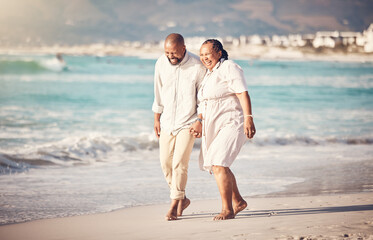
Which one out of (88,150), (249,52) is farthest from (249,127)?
(249,52)

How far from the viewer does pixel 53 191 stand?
6152 mm

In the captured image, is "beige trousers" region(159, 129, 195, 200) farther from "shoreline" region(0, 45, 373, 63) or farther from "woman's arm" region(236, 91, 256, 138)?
"shoreline" region(0, 45, 373, 63)

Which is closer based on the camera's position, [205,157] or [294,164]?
[205,157]

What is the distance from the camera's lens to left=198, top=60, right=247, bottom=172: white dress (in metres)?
4.16

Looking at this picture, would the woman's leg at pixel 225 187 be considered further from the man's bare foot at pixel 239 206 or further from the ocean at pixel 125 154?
the ocean at pixel 125 154

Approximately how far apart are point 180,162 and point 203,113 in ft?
1.45

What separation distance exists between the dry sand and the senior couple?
236 millimetres

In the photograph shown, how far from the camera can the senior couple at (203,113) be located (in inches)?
164

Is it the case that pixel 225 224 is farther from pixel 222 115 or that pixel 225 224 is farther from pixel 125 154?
pixel 125 154

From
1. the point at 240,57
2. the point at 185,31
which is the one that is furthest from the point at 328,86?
the point at 240,57

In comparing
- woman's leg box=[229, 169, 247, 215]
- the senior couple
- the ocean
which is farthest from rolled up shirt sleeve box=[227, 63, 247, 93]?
the ocean

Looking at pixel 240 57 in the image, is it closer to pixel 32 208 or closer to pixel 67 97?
pixel 67 97

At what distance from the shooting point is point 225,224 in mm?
4078

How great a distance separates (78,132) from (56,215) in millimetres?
9917
